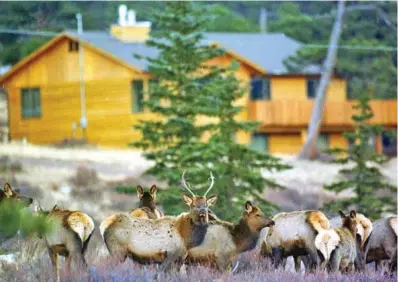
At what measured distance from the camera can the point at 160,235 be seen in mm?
18234

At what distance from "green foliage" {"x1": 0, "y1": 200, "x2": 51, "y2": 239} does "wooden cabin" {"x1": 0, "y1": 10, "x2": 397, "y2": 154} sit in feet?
154

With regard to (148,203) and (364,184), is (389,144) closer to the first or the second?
(364,184)

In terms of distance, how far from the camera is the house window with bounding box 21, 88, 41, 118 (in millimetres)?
64188

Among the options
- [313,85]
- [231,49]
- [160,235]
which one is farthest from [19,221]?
[313,85]

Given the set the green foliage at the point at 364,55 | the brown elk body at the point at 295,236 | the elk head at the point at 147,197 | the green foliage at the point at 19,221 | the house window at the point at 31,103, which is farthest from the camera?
the house window at the point at 31,103

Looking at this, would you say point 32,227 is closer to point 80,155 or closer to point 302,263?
point 302,263

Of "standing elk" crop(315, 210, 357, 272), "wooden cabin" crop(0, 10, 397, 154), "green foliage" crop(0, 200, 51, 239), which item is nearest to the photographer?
"green foliage" crop(0, 200, 51, 239)

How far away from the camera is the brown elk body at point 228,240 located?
18656mm

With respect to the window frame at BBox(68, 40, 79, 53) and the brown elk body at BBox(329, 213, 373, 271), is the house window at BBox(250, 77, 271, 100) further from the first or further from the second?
the brown elk body at BBox(329, 213, 373, 271)

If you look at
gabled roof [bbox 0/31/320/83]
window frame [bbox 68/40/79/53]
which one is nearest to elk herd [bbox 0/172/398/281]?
gabled roof [bbox 0/31/320/83]

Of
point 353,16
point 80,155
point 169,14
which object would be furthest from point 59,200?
point 353,16

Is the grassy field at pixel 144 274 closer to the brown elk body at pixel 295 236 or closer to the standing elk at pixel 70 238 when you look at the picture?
the standing elk at pixel 70 238

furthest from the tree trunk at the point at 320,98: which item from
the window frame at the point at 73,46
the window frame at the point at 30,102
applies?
the window frame at the point at 30,102

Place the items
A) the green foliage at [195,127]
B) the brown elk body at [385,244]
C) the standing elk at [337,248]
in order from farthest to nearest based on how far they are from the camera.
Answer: the green foliage at [195,127]
the brown elk body at [385,244]
the standing elk at [337,248]
